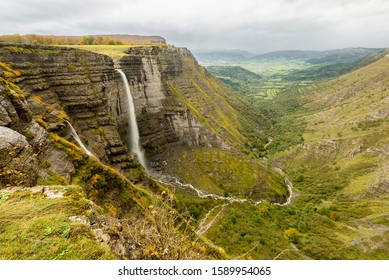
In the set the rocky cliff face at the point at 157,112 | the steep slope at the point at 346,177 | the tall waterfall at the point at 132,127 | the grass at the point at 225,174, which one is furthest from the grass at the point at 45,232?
the grass at the point at 225,174

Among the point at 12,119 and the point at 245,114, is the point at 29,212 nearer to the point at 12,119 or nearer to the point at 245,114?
the point at 12,119

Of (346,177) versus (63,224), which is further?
(346,177)

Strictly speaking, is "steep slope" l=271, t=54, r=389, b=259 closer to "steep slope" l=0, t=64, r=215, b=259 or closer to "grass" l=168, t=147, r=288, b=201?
"grass" l=168, t=147, r=288, b=201

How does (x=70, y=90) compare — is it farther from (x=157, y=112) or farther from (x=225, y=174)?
(x=225, y=174)

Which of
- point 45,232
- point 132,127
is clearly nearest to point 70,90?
point 132,127

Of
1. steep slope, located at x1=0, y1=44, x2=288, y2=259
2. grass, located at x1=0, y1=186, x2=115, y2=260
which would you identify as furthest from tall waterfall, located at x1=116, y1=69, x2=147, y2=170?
grass, located at x1=0, y1=186, x2=115, y2=260

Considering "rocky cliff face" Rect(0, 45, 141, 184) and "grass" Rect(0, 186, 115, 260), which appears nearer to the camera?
"grass" Rect(0, 186, 115, 260)

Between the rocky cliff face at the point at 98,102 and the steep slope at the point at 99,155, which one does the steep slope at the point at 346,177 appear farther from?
the rocky cliff face at the point at 98,102
